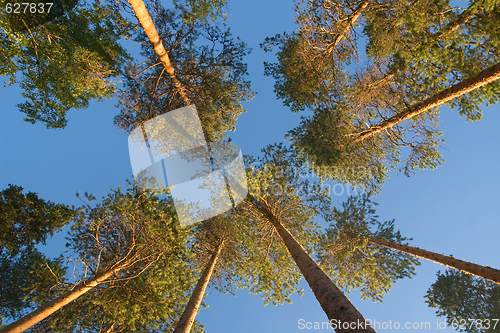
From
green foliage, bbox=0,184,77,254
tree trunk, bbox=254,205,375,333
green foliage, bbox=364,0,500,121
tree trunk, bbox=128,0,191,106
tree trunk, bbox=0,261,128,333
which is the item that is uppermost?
tree trunk, bbox=128,0,191,106

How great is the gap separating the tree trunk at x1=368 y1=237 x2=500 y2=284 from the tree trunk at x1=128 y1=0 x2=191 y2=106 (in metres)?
10.1

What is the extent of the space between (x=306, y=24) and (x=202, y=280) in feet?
35.4

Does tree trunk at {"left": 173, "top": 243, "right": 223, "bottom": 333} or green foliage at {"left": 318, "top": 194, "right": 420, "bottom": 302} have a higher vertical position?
green foliage at {"left": 318, "top": 194, "right": 420, "bottom": 302}

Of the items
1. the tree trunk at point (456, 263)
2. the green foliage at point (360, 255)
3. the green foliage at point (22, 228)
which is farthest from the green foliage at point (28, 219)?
the tree trunk at point (456, 263)

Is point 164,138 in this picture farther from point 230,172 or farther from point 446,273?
point 446,273

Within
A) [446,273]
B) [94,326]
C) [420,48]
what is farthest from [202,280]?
[446,273]

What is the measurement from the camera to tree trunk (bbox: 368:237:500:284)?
4950 millimetres

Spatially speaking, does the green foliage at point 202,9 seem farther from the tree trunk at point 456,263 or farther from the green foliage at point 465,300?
the green foliage at point 465,300

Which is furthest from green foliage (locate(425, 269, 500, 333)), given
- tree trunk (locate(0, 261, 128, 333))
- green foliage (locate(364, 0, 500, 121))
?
tree trunk (locate(0, 261, 128, 333))

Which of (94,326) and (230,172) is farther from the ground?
(230,172)

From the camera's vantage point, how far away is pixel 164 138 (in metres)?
10.3

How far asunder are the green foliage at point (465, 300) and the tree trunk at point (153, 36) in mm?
15886

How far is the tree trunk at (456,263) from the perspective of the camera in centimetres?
495

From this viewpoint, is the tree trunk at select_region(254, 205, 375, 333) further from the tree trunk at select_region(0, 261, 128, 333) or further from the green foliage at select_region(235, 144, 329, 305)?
the tree trunk at select_region(0, 261, 128, 333)
